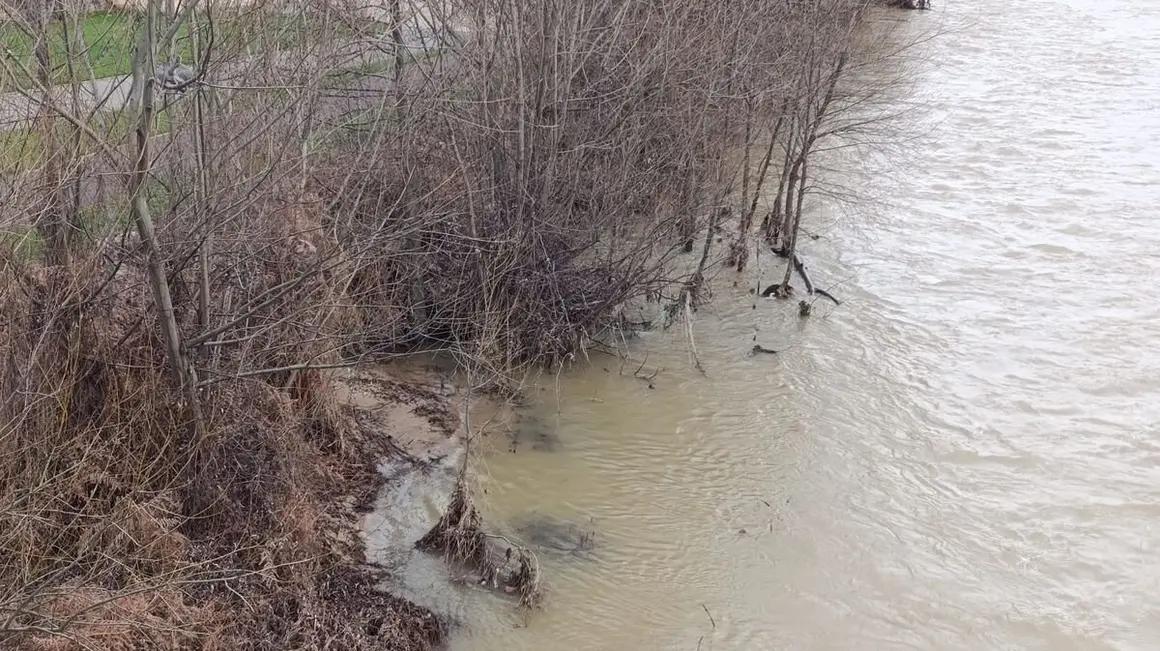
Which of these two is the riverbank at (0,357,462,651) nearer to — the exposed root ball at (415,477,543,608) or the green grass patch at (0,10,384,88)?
the exposed root ball at (415,477,543,608)

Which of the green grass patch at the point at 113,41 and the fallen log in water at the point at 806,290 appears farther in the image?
the fallen log in water at the point at 806,290

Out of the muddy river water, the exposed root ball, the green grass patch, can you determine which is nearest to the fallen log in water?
the muddy river water

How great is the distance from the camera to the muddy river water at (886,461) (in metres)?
7.72

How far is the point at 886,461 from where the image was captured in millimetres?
9711

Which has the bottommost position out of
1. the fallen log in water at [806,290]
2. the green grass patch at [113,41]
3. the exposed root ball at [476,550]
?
the exposed root ball at [476,550]

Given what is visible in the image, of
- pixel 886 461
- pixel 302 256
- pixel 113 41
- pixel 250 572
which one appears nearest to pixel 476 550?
pixel 250 572

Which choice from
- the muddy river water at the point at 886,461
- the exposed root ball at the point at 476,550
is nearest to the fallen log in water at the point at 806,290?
the muddy river water at the point at 886,461

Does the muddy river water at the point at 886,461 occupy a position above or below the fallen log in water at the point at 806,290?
below

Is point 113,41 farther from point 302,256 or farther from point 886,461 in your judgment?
point 886,461

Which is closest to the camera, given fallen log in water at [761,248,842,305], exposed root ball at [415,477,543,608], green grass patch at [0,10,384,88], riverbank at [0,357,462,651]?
riverbank at [0,357,462,651]

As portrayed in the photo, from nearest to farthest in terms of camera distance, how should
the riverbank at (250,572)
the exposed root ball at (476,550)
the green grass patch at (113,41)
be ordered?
the riverbank at (250,572) → the green grass patch at (113,41) → the exposed root ball at (476,550)

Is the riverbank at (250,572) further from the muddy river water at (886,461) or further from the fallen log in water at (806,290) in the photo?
the fallen log in water at (806,290)

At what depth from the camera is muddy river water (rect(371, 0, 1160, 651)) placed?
7.72m

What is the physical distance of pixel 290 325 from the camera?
7840 mm
